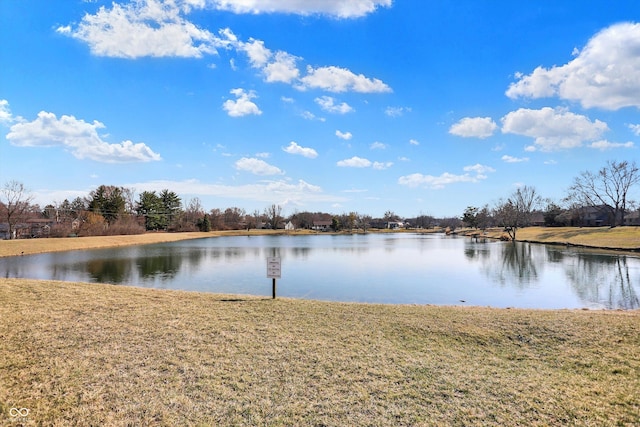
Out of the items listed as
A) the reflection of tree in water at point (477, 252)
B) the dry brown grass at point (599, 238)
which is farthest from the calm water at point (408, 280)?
the dry brown grass at point (599, 238)

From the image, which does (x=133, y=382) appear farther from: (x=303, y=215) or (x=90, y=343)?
(x=303, y=215)

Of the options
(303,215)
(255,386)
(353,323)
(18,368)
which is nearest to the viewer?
(255,386)

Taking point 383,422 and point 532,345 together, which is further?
point 532,345

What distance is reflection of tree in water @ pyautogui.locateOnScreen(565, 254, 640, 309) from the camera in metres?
11.4

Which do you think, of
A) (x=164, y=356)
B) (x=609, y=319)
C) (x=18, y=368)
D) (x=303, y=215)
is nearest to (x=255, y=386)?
(x=164, y=356)

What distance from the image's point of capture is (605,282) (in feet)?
48.9

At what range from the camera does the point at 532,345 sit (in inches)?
214

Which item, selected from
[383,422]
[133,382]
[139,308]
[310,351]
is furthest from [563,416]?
[139,308]

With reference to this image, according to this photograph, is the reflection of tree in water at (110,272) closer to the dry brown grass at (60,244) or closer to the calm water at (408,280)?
the calm water at (408,280)

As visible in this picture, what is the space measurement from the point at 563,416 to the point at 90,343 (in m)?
5.93

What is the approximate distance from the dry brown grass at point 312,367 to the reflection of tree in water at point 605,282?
566cm

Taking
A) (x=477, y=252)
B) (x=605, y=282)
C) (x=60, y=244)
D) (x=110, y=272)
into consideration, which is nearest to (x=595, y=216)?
(x=477, y=252)

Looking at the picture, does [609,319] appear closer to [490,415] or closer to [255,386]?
[490,415]

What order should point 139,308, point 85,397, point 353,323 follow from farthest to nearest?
1. point 139,308
2. point 353,323
3. point 85,397
